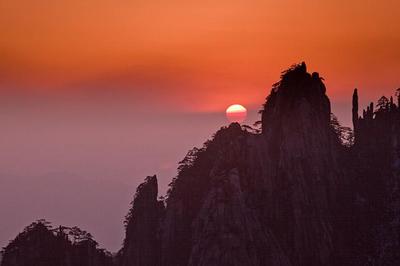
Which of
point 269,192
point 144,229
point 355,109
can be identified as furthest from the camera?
point 355,109

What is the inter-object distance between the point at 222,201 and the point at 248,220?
681cm

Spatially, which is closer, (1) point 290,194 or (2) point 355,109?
(1) point 290,194

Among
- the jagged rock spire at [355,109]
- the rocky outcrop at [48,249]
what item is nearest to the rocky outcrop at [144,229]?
the rocky outcrop at [48,249]

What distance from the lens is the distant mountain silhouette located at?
498ft

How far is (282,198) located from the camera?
157 meters

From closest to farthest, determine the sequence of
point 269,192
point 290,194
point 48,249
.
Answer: point 290,194, point 269,192, point 48,249

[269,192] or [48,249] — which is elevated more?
[269,192]

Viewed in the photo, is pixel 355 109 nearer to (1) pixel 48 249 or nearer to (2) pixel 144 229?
(2) pixel 144 229

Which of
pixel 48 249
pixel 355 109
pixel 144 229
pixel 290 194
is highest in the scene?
pixel 355 109

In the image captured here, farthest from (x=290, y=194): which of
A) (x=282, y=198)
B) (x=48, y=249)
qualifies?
(x=48, y=249)

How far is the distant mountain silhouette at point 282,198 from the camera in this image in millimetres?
151875

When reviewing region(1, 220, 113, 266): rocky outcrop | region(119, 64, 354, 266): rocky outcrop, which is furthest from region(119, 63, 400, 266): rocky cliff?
region(1, 220, 113, 266): rocky outcrop

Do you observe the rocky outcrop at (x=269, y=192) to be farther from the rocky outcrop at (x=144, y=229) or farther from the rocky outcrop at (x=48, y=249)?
the rocky outcrop at (x=48, y=249)

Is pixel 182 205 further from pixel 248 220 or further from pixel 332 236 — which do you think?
pixel 332 236
